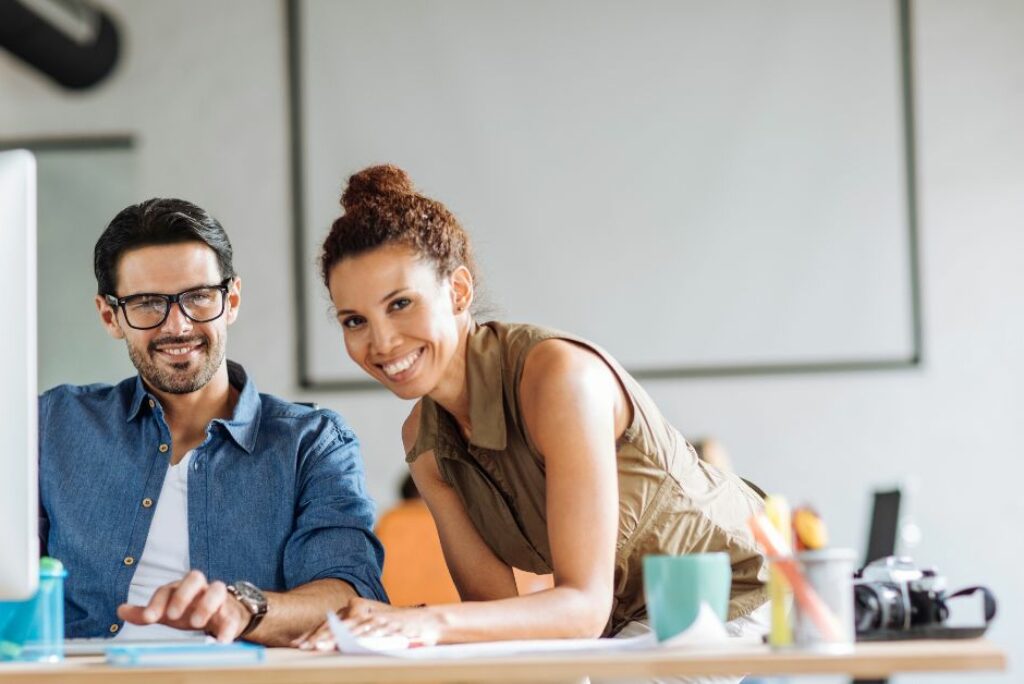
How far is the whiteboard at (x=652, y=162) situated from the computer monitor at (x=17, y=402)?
344 centimetres

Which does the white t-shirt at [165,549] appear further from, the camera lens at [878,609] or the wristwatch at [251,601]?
the camera lens at [878,609]

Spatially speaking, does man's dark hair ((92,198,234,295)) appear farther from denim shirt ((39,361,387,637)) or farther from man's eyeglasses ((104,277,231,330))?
denim shirt ((39,361,387,637))

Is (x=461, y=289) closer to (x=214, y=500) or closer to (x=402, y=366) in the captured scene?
(x=402, y=366)

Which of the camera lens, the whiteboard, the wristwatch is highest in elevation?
the whiteboard

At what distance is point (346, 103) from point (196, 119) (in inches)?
21.7

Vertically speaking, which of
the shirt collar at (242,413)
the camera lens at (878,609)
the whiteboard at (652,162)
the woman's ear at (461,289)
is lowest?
the camera lens at (878,609)

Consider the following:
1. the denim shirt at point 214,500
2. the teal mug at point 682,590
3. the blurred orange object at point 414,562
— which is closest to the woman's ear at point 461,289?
the denim shirt at point 214,500

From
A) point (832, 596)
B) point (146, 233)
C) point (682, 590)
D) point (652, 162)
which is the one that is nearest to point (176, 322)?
point (146, 233)

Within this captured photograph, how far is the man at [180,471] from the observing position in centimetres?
205

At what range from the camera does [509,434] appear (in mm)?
1872

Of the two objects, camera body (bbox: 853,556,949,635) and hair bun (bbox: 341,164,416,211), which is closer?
camera body (bbox: 853,556,949,635)

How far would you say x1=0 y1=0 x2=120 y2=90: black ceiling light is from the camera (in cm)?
441

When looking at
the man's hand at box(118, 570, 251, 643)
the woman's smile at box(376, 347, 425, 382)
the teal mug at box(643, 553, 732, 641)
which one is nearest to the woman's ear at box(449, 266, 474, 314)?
the woman's smile at box(376, 347, 425, 382)

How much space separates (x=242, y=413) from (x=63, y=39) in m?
3.04
